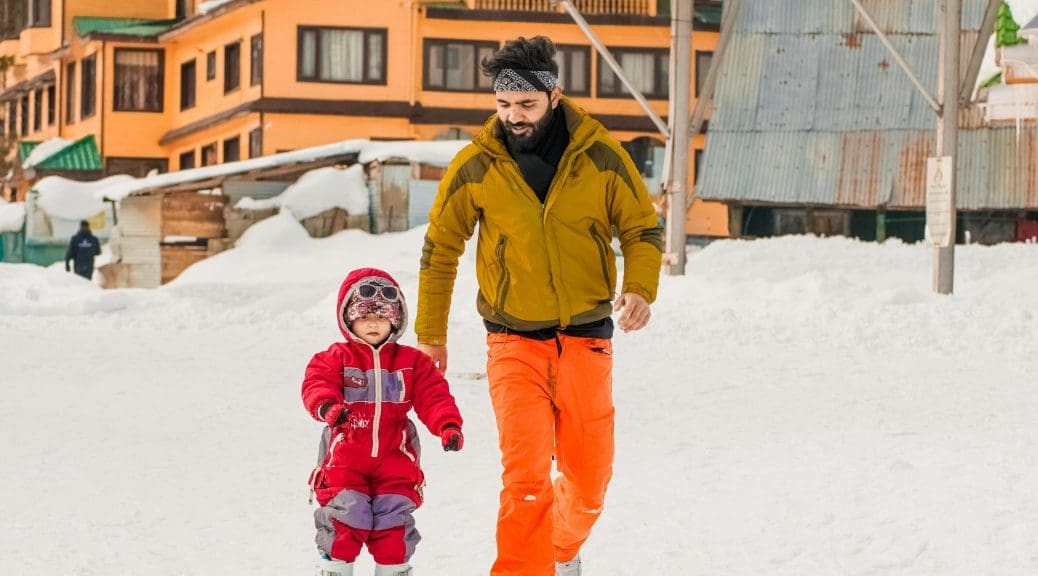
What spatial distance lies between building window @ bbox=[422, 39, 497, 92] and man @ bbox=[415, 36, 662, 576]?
3555 cm

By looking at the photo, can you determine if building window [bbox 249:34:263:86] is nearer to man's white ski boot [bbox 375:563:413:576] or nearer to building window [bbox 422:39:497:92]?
building window [bbox 422:39:497:92]

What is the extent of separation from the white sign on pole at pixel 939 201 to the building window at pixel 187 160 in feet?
91.7

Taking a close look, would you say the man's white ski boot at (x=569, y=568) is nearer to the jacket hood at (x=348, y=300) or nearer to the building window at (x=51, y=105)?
the jacket hood at (x=348, y=300)

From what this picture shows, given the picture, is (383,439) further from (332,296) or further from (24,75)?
(24,75)

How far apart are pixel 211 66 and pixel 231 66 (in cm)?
132

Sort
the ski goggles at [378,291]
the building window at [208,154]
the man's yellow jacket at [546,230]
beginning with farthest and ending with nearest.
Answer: the building window at [208,154] < the man's yellow jacket at [546,230] < the ski goggles at [378,291]

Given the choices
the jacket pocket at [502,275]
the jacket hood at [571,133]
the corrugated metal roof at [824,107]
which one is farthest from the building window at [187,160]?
the jacket pocket at [502,275]

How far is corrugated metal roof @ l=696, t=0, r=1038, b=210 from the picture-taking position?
111 ft

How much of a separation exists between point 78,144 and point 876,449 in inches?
1580

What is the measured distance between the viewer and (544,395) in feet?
20.6

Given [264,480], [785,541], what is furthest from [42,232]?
[785,541]

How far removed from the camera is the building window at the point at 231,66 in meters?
43.5

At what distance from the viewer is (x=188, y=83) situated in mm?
46875

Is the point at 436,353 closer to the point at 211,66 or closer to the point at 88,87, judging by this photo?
the point at 211,66
